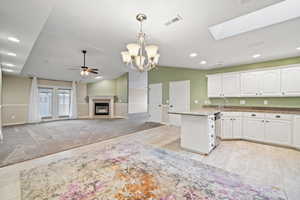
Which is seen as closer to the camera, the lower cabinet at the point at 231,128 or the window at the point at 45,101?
the lower cabinet at the point at 231,128

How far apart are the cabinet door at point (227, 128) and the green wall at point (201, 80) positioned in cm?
85

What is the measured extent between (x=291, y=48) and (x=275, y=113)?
1.55 meters

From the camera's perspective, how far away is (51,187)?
1.68m

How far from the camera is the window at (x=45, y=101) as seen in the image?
6.89m

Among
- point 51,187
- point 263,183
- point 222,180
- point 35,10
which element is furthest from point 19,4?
point 263,183

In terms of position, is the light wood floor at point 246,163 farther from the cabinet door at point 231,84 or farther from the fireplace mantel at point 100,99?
the fireplace mantel at point 100,99

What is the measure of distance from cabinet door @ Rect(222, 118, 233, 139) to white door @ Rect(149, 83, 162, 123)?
304 cm

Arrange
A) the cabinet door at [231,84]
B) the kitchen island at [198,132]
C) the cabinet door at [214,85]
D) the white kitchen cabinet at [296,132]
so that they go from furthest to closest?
1. the cabinet door at [214,85]
2. the cabinet door at [231,84]
3. the white kitchen cabinet at [296,132]
4. the kitchen island at [198,132]

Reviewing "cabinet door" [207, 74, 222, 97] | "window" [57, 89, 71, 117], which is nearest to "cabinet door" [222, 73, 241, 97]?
"cabinet door" [207, 74, 222, 97]

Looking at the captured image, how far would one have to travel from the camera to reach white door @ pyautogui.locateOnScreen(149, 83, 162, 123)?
6258mm

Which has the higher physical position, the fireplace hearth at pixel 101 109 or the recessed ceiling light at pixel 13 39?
the recessed ceiling light at pixel 13 39

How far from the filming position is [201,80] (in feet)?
15.9

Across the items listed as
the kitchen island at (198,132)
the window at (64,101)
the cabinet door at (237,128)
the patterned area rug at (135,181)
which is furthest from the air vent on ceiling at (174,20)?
the window at (64,101)

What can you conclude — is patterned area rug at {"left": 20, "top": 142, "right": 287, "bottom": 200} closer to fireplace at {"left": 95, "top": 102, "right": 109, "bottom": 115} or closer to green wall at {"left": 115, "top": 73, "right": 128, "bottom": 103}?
green wall at {"left": 115, "top": 73, "right": 128, "bottom": 103}
